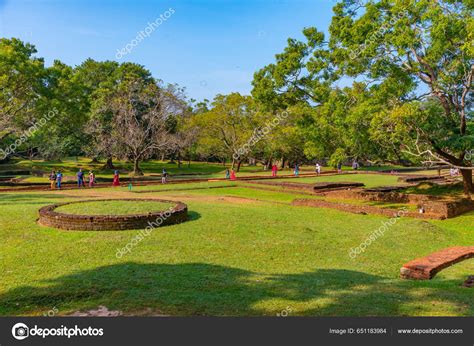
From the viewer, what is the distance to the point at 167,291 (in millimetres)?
5219

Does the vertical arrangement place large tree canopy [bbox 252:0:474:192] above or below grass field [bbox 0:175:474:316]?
above

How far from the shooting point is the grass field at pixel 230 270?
4785 mm

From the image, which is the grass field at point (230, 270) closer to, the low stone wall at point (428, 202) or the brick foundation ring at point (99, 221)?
the brick foundation ring at point (99, 221)

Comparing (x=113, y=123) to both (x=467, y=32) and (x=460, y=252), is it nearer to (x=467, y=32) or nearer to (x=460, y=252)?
(x=467, y=32)

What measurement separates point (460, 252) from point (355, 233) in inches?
109

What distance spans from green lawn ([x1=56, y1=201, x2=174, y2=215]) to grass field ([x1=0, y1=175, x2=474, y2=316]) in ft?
2.83

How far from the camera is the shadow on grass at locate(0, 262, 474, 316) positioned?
465 centimetres

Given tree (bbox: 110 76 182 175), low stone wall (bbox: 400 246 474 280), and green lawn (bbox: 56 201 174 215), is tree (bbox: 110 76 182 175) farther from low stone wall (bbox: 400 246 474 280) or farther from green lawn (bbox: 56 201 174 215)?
low stone wall (bbox: 400 246 474 280)
